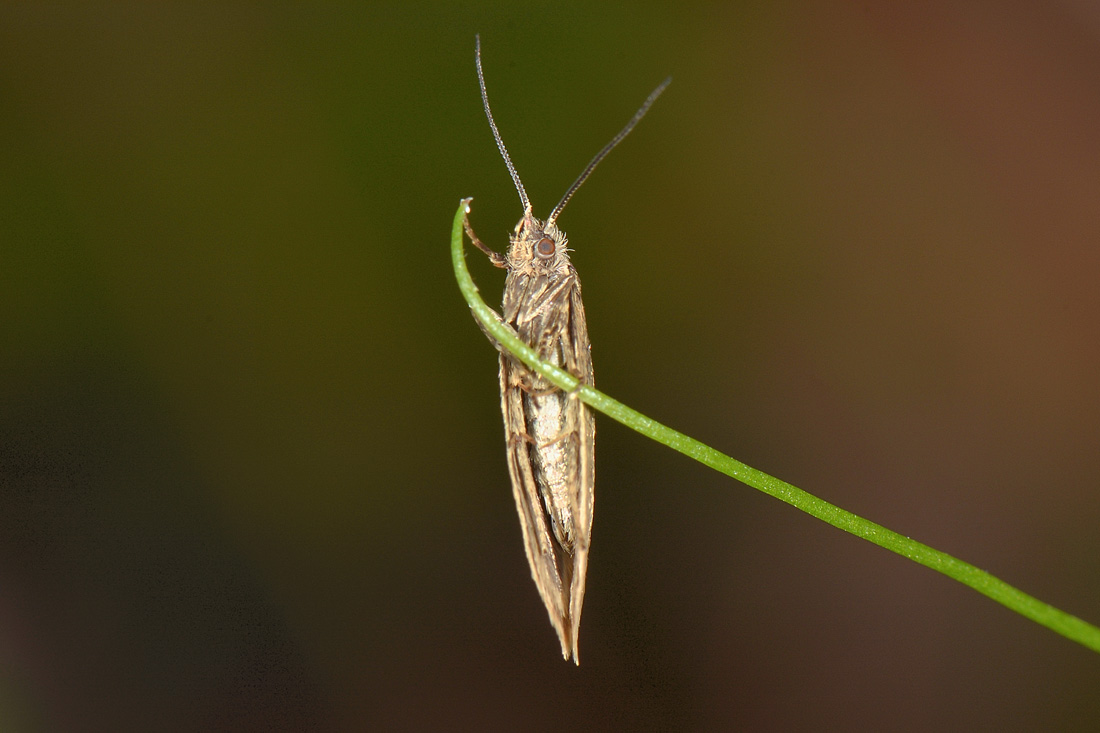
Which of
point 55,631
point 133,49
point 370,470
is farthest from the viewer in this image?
point 370,470

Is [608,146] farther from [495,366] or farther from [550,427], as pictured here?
[495,366]

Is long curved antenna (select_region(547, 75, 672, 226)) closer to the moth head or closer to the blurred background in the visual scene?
the moth head

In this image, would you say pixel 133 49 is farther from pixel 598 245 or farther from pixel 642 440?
pixel 642 440

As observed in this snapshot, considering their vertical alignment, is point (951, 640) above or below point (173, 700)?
below

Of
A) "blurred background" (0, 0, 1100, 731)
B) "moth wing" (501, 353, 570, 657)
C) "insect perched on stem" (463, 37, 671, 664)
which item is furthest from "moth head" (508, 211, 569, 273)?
"blurred background" (0, 0, 1100, 731)

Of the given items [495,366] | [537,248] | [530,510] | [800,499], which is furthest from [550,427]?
[495,366]

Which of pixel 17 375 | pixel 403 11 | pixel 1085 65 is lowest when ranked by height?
pixel 1085 65

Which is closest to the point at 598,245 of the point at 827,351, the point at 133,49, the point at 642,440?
the point at 642,440
